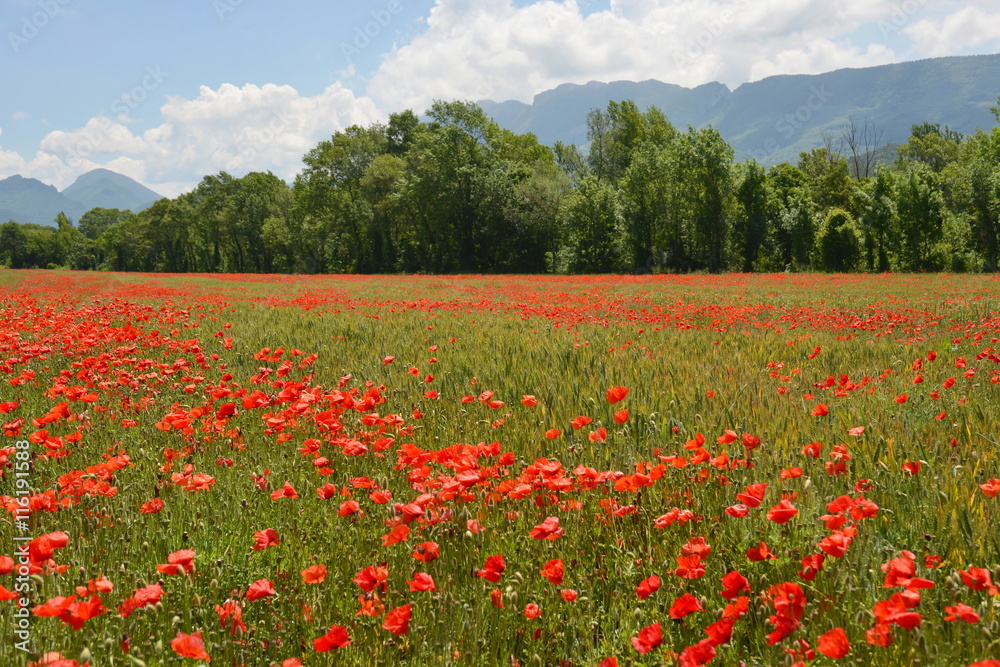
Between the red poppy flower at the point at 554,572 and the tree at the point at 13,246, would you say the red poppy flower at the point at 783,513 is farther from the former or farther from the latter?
the tree at the point at 13,246

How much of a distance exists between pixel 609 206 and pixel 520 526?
48.4 m

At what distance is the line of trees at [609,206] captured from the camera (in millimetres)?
38750

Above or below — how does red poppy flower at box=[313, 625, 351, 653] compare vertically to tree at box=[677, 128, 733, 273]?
below

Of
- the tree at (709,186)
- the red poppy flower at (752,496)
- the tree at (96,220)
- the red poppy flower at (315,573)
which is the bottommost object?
the red poppy flower at (315,573)

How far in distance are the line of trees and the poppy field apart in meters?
41.6

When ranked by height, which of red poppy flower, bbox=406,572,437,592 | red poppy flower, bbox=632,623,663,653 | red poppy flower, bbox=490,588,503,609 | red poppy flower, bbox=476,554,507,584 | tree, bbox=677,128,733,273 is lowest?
red poppy flower, bbox=490,588,503,609

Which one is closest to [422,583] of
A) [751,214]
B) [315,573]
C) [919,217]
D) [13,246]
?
[315,573]

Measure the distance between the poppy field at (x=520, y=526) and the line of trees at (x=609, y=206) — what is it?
41.6m

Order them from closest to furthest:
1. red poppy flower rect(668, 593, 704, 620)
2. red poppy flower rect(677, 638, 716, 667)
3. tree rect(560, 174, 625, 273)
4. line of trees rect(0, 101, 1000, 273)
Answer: red poppy flower rect(677, 638, 716, 667) < red poppy flower rect(668, 593, 704, 620) < line of trees rect(0, 101, 1000, 273) < tree rect(560, 174, 625, 273)

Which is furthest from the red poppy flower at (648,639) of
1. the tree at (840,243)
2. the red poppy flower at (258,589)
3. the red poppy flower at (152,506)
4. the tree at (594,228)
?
the tree at (594,228)

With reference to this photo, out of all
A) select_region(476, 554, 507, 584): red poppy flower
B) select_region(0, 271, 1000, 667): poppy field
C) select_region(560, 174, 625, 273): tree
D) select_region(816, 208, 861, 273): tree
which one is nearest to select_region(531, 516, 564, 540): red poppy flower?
select_region(0, 271, 1000, 667): poppy field

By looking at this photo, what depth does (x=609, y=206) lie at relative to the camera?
4875 centimetres

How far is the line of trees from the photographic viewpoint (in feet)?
127

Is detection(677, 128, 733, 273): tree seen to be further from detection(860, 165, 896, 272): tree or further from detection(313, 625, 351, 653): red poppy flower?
detection(313, 625, 351, 653): red poppy flower
